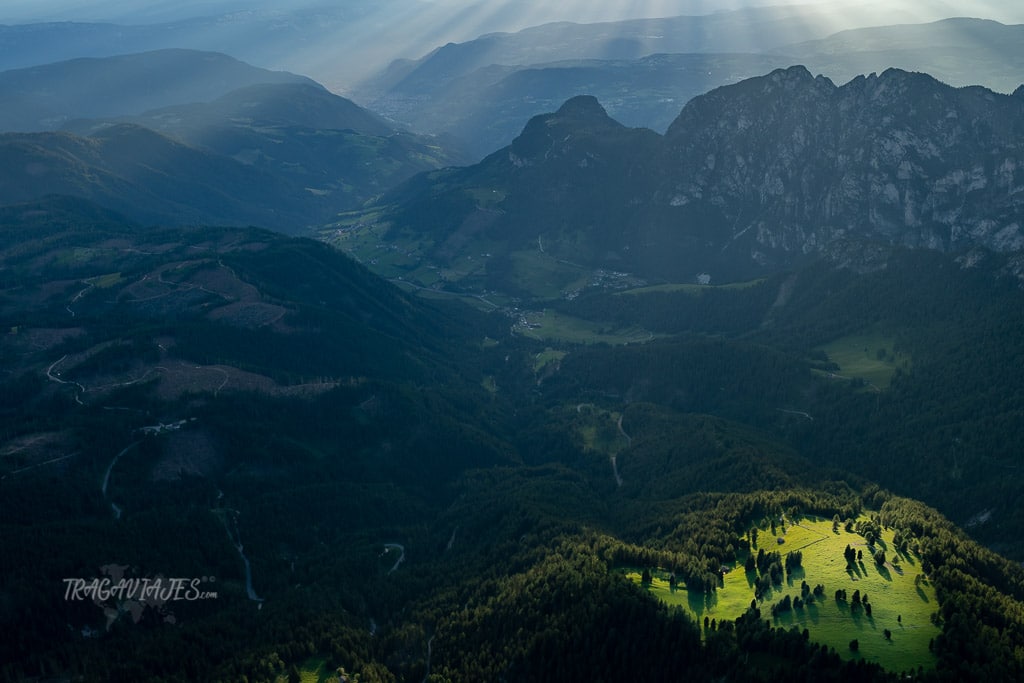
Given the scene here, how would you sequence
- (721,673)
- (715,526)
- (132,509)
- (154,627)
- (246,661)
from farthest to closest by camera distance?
(132,509)
(715,526)
(154,627)
(246,661)
(721,673)

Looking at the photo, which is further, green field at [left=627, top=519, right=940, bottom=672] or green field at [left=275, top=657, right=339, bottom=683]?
green field at [left=275, top=657, right=339, bottom=683]

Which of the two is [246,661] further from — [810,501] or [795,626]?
[810,501]

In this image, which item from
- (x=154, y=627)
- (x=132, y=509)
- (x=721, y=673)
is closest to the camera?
(x=721, y=673)

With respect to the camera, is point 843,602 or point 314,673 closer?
point 843,602

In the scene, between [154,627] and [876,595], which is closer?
[876,595]

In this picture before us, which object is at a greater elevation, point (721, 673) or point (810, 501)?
point (721, 673)

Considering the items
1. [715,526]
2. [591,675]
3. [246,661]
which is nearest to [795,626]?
[591,675]

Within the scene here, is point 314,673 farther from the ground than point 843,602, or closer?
closer

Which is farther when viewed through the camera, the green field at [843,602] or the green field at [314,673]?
the green field at [314,673]
